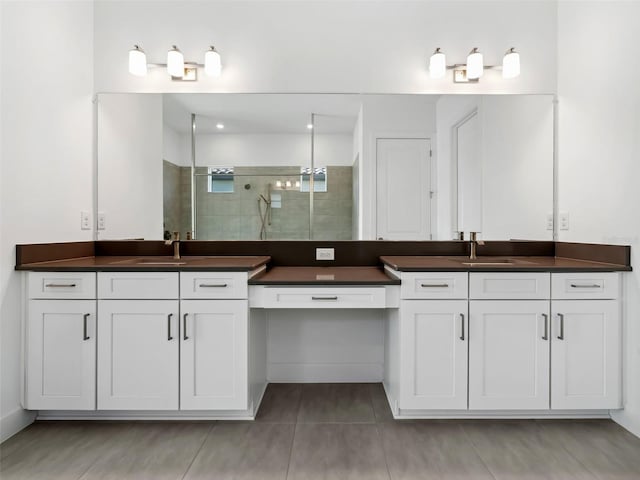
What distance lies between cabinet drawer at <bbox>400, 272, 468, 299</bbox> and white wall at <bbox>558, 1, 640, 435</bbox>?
0.90 meters

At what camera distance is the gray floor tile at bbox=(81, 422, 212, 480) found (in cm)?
174

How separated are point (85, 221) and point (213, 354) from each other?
1334 millimetres

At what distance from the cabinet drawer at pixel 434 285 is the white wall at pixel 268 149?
3.25ft

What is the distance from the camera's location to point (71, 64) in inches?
98.1

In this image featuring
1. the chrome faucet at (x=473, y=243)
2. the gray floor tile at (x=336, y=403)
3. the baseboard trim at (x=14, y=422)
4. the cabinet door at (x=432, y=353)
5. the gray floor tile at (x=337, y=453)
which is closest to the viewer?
the gray floor tile at (x=337, y=453)

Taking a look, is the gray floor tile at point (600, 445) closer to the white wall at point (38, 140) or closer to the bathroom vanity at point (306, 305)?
the bathroom vanity at point (306, 305)

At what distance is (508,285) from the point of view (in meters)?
2.12

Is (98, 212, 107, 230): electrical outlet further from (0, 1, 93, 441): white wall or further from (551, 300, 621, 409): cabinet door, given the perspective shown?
(551, 300, 621, 409): cabinet door

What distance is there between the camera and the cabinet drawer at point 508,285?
6.93 ft

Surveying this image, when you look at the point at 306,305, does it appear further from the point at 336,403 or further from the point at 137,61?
the point at 137,61

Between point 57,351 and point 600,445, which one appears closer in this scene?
point 600,445

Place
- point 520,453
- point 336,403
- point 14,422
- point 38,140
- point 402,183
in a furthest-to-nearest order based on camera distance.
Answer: point 402,183
point 336,403
point 38,140
point 14,422
point 520,453

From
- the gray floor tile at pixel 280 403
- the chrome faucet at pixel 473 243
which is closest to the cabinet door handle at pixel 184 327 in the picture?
the gray floor tile at pixel 280 403

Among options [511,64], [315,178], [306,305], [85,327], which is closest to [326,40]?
[315,178]
